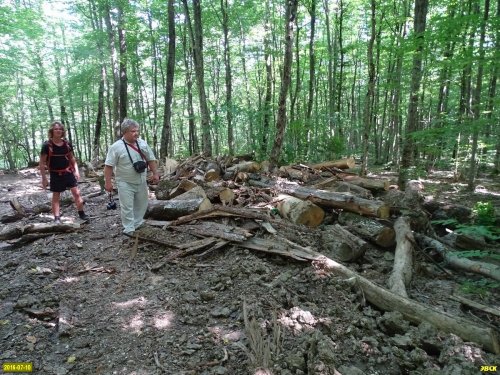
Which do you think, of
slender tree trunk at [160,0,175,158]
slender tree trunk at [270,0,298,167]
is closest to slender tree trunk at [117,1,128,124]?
slender tree trunk at [160,0,175,158]

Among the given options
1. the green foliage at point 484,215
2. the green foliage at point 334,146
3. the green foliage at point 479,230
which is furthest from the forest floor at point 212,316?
the green foliage at point 334,146

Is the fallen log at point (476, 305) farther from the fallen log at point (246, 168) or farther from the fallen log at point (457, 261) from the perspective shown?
the fallen log at point (246, 168)

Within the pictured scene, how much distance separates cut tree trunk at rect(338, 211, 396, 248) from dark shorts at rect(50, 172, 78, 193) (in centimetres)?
574

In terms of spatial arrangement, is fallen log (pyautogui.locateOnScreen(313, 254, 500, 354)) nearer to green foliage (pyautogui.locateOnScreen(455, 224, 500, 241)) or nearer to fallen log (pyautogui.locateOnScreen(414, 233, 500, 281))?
green foliage (pyautogui.locateOnScreen(455, 224, 500, 241))

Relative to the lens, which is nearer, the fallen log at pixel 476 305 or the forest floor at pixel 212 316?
the forest floor at pixel 212 316

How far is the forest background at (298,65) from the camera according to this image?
31.3ft

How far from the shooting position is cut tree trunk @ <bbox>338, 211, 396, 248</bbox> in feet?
20.1

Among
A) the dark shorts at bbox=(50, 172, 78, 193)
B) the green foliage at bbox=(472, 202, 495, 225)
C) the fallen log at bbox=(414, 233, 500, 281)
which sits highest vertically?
the dark shorts at bbox=(50, 172, 78, 193)

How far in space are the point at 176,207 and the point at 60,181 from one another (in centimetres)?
242

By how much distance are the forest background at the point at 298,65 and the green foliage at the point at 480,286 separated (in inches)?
147

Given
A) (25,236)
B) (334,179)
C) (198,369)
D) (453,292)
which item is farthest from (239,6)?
(198,369)

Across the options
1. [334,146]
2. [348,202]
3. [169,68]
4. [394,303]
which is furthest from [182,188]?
[334,146]

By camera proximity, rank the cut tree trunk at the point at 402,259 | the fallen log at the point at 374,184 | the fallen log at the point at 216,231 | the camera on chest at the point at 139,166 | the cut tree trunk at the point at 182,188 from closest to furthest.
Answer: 1. the cut tree trunk at the point at 402,259
2. the fallen log at the point at 216,231
3. the camera on chest at the point at 139,166
4. the cut tree trunk at the point at 182,188
5. the fallen log at the point at 374,184

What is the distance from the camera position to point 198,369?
301 centimetres
